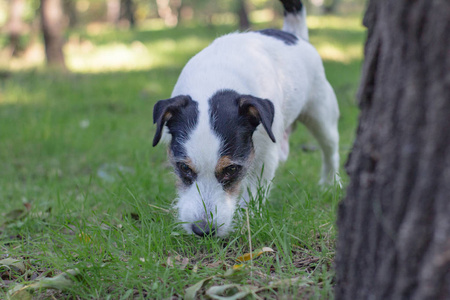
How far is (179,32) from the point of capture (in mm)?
18859

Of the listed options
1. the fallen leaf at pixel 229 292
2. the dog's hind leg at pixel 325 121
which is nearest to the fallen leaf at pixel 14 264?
the fallen leaf at pixel 229 292

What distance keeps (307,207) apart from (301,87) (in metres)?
1.31

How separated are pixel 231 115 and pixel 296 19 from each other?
1991 millimetres

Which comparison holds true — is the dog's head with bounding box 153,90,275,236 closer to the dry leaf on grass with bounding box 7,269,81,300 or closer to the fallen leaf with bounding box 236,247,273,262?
the fallen leaf with bounding box 236,247,273,262

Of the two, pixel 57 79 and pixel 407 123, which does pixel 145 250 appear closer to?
pixel 407 123

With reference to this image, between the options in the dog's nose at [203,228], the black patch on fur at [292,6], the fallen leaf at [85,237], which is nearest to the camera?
the fallen leaf at [85,237]

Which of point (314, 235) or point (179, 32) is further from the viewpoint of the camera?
point (179, 32)

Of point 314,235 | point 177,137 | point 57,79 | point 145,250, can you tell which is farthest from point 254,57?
point 57,79

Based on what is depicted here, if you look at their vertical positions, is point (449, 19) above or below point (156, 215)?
above

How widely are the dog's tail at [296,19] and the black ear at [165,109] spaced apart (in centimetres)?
192

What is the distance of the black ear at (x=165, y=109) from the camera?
2979 mm

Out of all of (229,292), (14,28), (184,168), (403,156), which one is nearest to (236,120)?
(184,168)

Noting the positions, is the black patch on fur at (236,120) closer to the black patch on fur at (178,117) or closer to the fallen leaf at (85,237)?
the black patch on fur at (178,117)

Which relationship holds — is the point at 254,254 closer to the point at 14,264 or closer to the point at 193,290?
the point at 193,290
